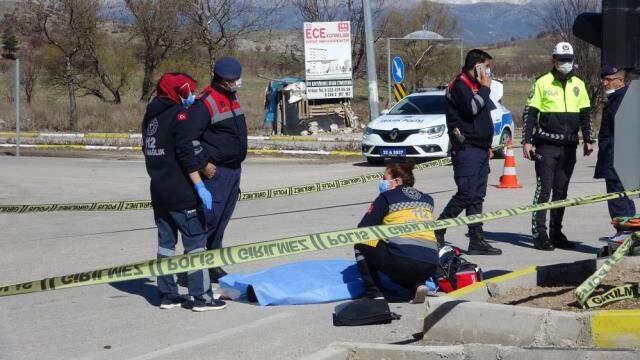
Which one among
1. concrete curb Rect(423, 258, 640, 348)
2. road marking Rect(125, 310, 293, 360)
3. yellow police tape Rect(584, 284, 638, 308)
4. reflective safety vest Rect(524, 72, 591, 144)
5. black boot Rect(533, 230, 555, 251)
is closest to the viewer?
concrete curb Rect(423, 258, 640, 348)

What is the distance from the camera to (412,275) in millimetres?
7535

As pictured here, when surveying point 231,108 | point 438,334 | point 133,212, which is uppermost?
point 231,108

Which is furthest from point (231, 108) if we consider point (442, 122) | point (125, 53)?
point (125, 53)

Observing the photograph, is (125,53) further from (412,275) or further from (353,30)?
(412,275)

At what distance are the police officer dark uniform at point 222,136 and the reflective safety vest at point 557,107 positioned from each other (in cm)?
326

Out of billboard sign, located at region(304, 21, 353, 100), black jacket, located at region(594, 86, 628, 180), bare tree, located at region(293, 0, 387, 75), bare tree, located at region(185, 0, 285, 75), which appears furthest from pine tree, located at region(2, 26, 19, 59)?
black jacket, located at region(594, 86, 628, 180)

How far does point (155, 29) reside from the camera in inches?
1560

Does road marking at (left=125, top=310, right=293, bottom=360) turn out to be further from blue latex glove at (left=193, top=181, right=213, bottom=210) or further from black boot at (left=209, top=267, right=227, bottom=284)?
black boot at (left=209, top=267, right=227, bottom=284)

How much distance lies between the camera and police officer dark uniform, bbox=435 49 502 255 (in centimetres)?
968

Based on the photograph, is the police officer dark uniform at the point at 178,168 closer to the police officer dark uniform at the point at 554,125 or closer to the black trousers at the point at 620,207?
the police officer dark uniform at the point at 554,125

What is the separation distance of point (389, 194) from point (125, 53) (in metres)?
34.2

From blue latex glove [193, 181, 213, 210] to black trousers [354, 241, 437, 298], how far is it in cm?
122

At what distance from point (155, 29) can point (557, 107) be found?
103 feet

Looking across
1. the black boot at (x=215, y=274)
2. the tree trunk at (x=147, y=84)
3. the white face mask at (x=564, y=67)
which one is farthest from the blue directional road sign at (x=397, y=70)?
the black boot at (x=215, y=274)
